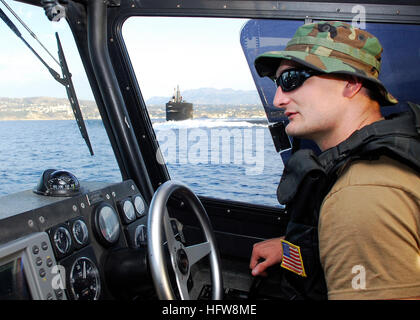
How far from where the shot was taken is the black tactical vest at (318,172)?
3.73ft

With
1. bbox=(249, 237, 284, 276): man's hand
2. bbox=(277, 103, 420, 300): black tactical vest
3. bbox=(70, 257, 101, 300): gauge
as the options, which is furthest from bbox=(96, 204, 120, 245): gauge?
bbox=(277, 103, 420, 300): black tactical vest

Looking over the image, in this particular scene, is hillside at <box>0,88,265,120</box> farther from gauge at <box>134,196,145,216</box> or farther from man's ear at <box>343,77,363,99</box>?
man's ear at <box>343,77,363,99</box>

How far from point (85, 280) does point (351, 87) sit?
1246 mm

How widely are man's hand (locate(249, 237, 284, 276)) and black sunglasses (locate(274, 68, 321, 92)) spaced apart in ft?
2.42

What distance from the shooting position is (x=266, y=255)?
1.79 meters

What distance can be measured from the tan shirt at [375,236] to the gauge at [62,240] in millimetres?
941

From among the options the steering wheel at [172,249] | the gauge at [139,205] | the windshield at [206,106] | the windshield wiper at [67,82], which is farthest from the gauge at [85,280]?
the windshield at [206,106]

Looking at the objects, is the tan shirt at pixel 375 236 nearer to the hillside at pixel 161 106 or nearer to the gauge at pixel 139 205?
the gauge at pixel 139 205

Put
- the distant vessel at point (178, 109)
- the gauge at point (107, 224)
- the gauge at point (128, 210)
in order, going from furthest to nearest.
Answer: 1. the distant vessel at point (178, 109)
2. the gauge at point (128, 210)
3. the gauge at point (107, 224)

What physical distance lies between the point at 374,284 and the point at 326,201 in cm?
27

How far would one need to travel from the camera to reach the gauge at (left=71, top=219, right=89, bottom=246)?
151 cm

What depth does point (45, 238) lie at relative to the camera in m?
1.33
